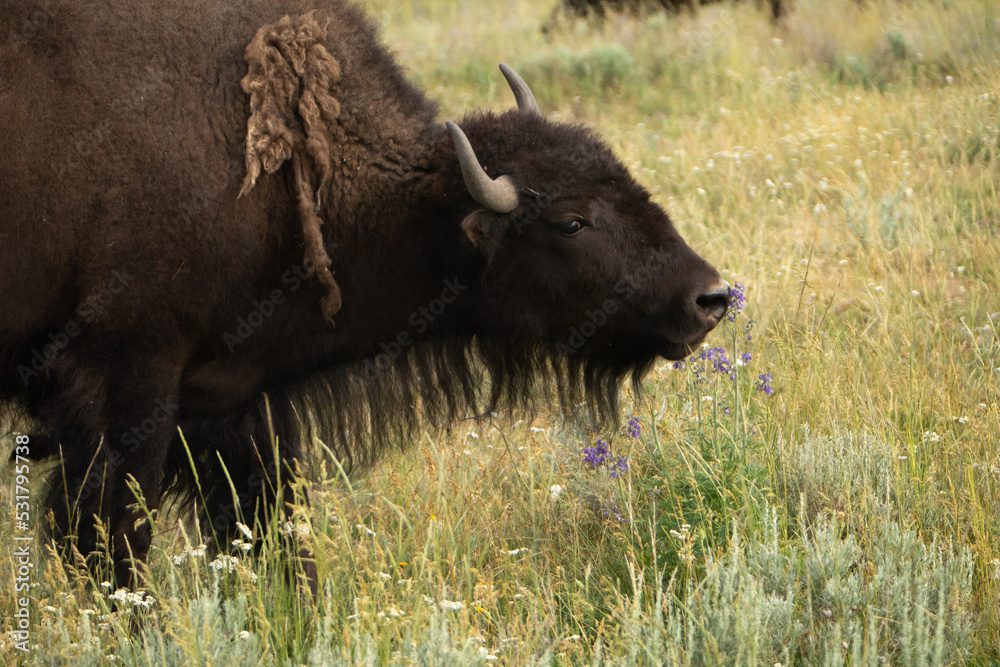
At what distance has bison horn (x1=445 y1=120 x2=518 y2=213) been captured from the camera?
3201 millimetres

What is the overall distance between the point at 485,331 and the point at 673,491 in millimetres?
905

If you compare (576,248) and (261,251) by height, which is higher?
(261,251)

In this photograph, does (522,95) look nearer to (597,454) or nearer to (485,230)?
(485,230)

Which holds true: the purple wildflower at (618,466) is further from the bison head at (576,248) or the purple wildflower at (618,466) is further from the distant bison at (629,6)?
the distant bison at (629,6)

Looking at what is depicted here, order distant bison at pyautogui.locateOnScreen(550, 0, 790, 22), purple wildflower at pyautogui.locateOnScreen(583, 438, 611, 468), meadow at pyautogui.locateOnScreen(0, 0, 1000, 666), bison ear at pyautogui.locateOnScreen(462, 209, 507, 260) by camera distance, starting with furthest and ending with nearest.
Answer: distant bison at pyautogui.locateOnScreen(550, 0, 790, 22)
purple wildflower at pyautogui.locateOnScreen(583, 438, 611, 468)
bison ear at pyautogui.locateOnScreen(462, 209, 507, 260)
meadow at pyautogui.locateOnScreen(0, 0, 1000, 666)

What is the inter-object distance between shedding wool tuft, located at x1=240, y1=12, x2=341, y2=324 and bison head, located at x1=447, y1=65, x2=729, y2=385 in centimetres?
48

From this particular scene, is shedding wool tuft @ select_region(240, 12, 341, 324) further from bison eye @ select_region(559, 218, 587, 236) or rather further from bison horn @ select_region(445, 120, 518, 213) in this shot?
bison eye @ select_region(559, 218, 587, 236)

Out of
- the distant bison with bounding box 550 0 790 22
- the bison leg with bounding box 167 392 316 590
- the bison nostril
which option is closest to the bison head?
the bison nostril

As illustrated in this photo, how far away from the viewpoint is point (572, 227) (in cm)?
337

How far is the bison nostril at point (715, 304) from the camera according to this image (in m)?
3.34

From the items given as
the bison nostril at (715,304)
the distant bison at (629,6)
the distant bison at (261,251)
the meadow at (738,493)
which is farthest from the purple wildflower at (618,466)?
the distant bison at (629,6)

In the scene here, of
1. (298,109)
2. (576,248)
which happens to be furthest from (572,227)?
(298,109)

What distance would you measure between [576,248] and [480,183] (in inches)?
16.6

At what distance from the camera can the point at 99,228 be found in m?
2.99
